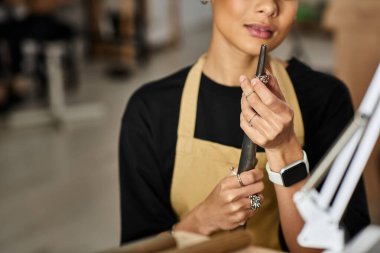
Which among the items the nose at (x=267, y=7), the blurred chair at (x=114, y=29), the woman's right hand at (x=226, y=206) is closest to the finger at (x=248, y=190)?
the woman's right hand at (x=226, y=206)

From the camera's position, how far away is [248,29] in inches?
34.6

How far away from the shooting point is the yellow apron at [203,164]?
95 centimetres

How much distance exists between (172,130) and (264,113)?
30cm

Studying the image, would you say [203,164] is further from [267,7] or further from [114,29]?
[114,29]

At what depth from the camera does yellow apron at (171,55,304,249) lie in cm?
95

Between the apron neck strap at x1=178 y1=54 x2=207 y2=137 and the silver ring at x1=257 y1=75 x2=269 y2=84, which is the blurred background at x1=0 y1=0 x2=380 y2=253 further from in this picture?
the silver ring at x1=257 y1=75 x2=269 y2=84

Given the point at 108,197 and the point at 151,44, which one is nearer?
the point at 108,197

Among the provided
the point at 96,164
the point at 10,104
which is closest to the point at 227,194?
the point at 96,164

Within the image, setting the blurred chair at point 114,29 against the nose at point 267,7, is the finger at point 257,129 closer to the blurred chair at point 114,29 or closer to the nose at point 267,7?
the nose at point 267,7

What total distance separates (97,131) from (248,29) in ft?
10.1

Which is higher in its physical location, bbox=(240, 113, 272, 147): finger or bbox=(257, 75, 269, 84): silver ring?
bbox=(257, 75, 269, 84): silver ring

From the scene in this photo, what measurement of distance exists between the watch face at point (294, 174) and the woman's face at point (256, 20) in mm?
173

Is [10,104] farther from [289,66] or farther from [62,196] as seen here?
[289,66]

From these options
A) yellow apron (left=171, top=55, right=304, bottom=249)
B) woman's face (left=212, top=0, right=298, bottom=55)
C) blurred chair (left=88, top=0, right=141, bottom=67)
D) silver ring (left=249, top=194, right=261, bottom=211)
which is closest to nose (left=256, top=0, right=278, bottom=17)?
woman's face (left=212, top=0, right=298, bottom=55)
